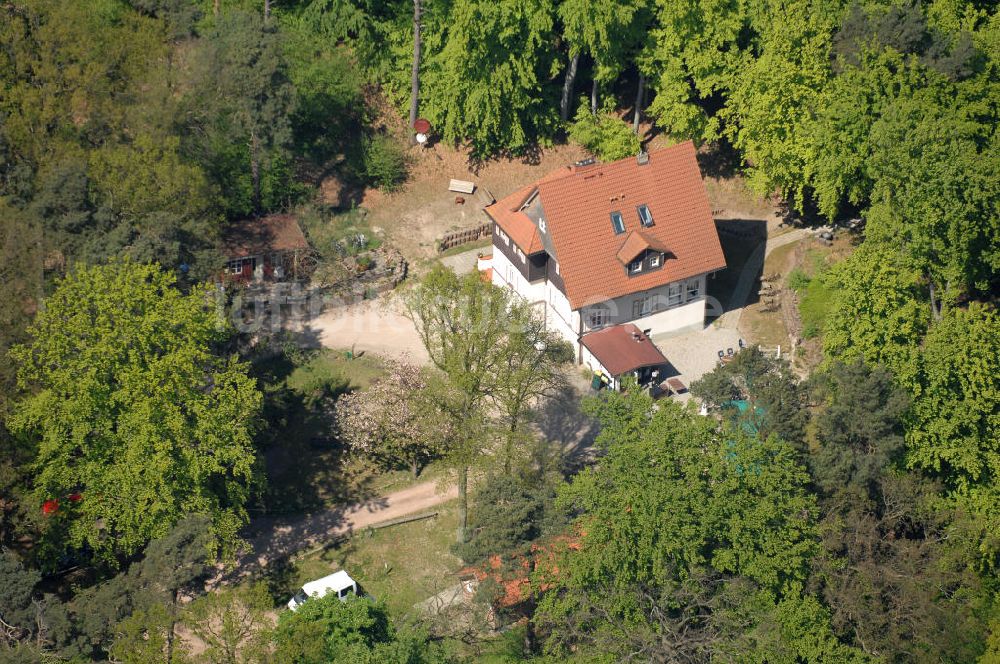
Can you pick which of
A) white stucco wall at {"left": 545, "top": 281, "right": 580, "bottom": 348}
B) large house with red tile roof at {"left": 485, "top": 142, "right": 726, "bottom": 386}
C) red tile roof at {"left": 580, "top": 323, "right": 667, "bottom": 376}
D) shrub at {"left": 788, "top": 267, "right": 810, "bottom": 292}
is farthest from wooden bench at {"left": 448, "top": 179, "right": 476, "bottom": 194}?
shrub at {"left": 788, "top": 267, "right": 810, "bottom": 292}

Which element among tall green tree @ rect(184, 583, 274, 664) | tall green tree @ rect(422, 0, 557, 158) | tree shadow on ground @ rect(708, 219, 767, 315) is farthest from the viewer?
tall green tree @ rect(422, 0, 557, 158)

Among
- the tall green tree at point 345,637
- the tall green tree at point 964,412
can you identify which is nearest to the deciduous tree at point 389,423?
the tall green tree at point 345,637

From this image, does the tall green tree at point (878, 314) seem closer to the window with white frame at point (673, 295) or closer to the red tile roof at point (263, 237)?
the window with white frame at point (673, 295)

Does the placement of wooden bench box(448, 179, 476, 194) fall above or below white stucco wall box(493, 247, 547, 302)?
above

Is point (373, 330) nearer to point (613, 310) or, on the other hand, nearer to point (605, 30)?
point (613, 310)

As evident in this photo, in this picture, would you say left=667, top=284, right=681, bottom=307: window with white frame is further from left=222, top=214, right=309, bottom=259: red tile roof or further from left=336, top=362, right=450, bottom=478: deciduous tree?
left=222, top=214, right=309, bottom=259: red tile roof
